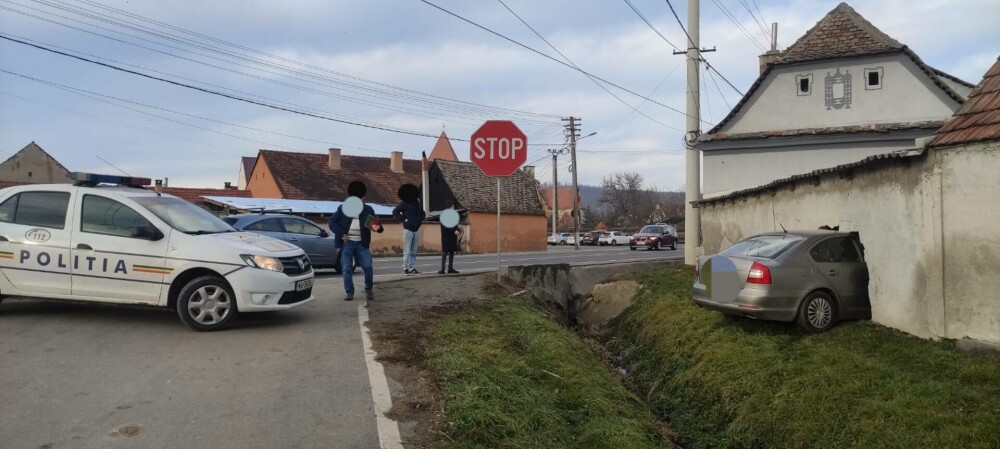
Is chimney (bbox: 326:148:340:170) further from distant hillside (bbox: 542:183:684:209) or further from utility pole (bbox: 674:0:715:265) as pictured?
distant hillside (bbox: 542:183:684:209)

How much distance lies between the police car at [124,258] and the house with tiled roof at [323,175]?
122 feet

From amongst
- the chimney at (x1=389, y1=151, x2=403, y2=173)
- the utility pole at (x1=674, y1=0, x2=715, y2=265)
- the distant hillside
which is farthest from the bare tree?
the utility pole at (x1=674, y1=0, x2=715, y2=265)

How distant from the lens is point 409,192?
39.8 ft

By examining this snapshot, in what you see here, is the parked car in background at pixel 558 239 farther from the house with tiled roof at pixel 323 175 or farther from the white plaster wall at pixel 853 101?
the white plaster wall at pixel 853 101

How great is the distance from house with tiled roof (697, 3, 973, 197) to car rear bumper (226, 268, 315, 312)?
50.7 ft

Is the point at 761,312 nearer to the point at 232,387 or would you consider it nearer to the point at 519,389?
the point at 519,389

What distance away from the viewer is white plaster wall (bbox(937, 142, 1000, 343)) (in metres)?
6.35

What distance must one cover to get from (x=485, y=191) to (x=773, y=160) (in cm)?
2571

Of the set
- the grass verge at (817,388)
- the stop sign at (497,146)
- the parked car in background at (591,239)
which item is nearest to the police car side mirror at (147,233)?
the stop sign at (497,146)

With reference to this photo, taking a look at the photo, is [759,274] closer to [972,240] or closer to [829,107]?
[972,240]

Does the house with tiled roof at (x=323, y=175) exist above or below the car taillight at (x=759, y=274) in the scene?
above

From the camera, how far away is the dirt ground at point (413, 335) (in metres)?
4.64

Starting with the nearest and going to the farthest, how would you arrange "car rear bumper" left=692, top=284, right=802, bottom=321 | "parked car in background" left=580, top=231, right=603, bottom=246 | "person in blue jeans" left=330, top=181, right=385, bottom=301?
1. "car rear bumper" left=692, top=284, right=802, bottom=321
2. "person in blue jeans" left=330, top=181, right=385, bottom=301
3. "parked car in background" left=580, top=231, right=603, bottom=246

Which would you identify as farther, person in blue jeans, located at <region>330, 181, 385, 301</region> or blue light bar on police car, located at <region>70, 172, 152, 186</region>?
person in blue jeans, located at <region>330, 181, 385, 301</region>
